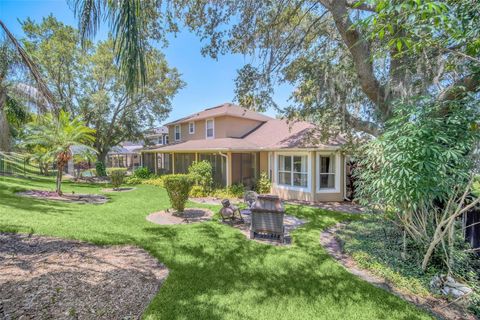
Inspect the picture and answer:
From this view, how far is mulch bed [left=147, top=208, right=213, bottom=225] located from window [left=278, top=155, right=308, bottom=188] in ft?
18.0

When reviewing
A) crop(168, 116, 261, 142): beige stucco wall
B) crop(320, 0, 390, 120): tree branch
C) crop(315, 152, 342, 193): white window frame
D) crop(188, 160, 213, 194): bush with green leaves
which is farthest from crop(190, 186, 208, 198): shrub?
crop(320, 0, 390, 120): tree branch

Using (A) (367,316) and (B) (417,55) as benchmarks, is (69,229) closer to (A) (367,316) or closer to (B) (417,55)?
(A) (367,316)

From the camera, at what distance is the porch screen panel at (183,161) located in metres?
18.6

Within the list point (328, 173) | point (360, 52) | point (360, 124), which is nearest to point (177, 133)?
point (328, 173)

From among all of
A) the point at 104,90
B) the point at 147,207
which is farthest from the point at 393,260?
the point at 104,90

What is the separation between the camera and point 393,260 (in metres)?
5.52

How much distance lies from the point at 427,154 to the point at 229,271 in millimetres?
4478

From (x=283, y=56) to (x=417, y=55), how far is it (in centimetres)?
441

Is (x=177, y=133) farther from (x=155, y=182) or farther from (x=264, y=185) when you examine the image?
(x=264, y=185)

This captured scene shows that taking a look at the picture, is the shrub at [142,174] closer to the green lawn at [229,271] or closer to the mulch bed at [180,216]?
the green lawn at [229,271]

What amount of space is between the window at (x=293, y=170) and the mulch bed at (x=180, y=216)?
5.50 metres

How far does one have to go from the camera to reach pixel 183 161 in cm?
1930

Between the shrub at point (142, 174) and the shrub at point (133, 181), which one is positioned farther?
the shrub at point (142, 174)

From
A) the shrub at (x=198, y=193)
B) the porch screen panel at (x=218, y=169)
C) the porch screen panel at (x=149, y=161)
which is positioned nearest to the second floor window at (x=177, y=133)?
the porch screen panel at (x=149, y=161)
